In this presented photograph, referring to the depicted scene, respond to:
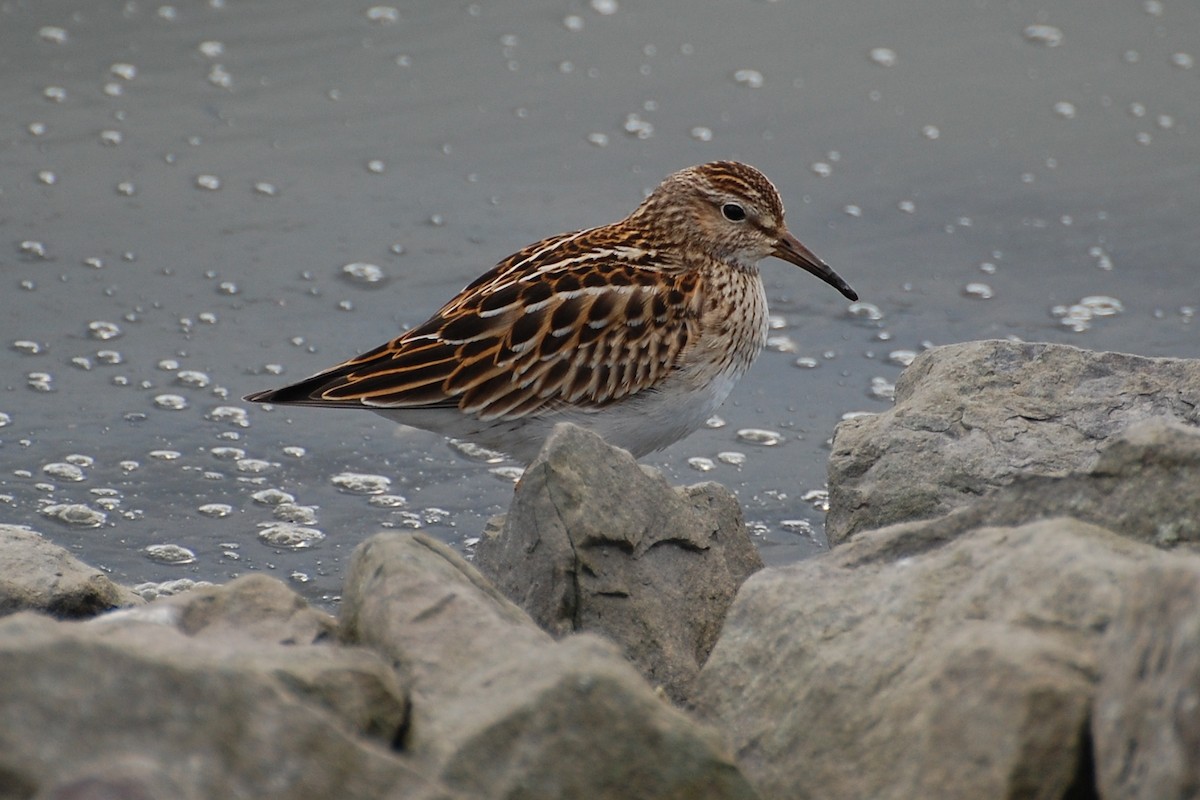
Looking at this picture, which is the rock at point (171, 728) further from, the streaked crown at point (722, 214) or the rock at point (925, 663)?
the streaked crown at point (722, 214)

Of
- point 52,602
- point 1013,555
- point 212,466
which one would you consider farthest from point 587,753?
Result: point 212,466

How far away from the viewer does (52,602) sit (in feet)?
15.6

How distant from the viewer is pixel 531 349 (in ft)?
20.3

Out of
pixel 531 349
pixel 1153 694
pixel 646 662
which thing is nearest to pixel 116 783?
pixel 1153 694

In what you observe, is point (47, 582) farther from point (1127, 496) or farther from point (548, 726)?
point (1127, 496)

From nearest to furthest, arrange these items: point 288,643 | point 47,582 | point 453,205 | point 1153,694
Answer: point 1153,694, point 288,643, point 47,582, point 453,205

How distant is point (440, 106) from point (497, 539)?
215 inches

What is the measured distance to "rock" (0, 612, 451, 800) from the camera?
9.11 ft

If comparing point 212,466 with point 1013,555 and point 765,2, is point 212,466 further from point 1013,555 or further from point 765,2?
point 765,2

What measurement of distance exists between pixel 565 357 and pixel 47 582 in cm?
221

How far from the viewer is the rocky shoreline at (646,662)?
283 centimetres

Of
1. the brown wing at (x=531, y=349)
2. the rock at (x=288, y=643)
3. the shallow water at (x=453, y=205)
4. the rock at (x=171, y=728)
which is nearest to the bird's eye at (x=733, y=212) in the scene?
the brown wing at (x=531, y=349)

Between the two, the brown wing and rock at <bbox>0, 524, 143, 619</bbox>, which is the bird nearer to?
the brown wing

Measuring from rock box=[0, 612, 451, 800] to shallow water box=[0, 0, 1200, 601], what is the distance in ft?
10.8
